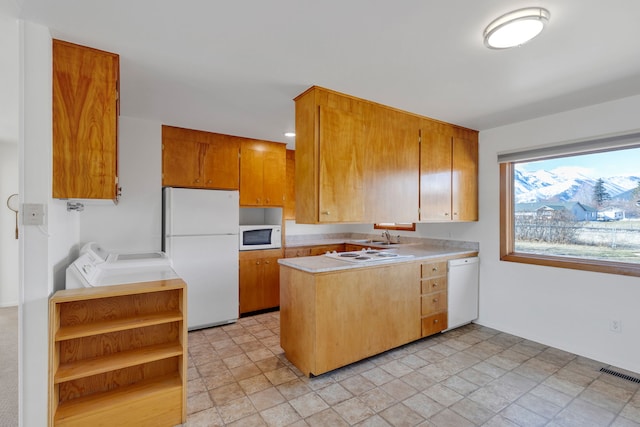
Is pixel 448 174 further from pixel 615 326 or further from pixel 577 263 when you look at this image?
pixel 615 326

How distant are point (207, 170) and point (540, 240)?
3.97 m

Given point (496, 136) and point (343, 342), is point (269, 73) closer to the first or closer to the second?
point (343, 342)

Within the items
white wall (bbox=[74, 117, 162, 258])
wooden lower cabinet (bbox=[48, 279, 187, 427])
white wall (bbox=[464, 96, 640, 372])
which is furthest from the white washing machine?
white wall (bbox=[464, 96, 640, 372])

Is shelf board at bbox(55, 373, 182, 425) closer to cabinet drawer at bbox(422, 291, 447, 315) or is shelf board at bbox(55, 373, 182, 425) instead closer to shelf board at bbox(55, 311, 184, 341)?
shelf board at bbox(55, 311, 184, 341)

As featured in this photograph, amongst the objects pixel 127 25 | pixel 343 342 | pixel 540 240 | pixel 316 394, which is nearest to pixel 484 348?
pixel 540 240

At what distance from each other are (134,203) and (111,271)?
1231mm

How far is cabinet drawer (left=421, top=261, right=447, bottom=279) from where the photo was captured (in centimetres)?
319

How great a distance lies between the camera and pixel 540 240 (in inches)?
132

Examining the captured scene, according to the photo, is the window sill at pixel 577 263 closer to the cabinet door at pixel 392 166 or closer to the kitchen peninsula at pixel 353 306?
the kitchen peninsula at pixel 353 306

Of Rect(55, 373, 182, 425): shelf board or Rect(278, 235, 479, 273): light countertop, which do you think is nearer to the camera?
Rect(55, 373, 182, 425): shelf board

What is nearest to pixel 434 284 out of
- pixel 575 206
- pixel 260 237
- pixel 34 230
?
pixel 575 206

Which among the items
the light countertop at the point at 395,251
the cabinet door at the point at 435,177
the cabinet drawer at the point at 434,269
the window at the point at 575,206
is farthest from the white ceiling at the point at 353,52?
the cabinet drawer at the point at 434,269

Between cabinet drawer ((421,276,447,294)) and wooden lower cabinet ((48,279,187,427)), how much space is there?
2358 mm

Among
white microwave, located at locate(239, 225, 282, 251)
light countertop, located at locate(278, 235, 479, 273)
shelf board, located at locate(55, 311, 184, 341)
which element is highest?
white microwave, located at locate(239, 225, 282, 251)
